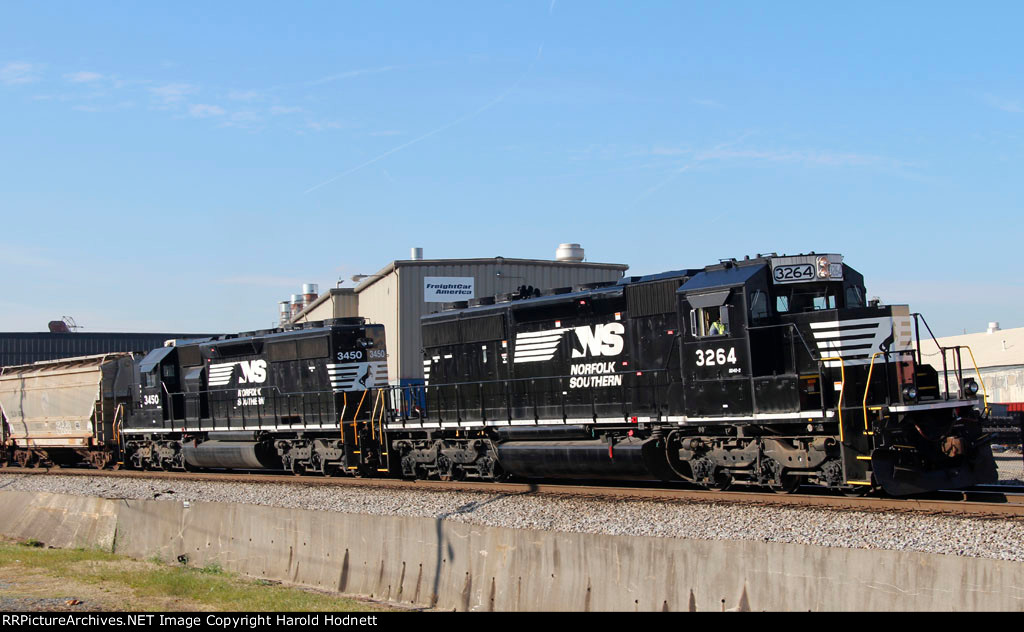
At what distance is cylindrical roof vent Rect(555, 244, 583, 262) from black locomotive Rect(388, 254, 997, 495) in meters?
17.8

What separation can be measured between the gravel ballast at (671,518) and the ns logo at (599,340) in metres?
2.90

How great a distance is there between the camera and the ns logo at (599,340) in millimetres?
15227

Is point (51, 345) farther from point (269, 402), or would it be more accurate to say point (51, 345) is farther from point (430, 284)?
point (269, 402)

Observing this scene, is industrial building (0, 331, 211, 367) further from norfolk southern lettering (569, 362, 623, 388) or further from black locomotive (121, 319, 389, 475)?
norfolk southern lettering (569, 362, 623, 388)

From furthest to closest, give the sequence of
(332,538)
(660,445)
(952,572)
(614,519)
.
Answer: (660,445), (332,538), (614,519), (952,572)

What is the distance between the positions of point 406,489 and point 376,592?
3.67 metres

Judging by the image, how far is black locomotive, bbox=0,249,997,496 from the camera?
12141 mm

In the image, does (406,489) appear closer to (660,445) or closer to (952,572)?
(660,445)

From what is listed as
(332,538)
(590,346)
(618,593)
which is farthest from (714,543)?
(590,346)

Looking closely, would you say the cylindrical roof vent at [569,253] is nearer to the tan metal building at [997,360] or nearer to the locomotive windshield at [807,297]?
the tan metal building at [997,360]

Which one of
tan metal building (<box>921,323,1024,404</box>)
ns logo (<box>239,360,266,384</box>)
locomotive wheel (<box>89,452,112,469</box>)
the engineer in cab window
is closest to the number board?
the engineer in cab window

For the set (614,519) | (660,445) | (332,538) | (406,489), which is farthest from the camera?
(406,489)
